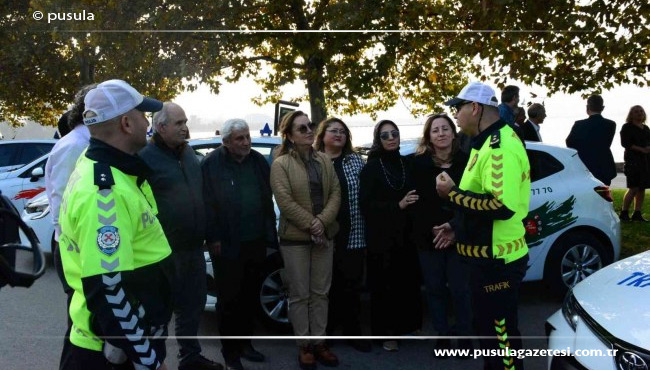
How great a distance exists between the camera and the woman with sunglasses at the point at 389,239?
4.67m

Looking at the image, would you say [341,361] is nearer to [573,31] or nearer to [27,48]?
[573,31]

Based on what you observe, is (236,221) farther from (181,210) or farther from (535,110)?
(535,110)

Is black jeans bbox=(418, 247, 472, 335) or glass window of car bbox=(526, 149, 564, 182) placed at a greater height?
glass window of car bbox=(526, 149, 564, 182)

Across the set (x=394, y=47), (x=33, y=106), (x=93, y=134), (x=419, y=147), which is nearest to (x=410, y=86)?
(x=394, y=47)

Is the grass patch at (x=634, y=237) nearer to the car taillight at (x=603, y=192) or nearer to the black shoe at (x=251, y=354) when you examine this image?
the car taillight at (x=603, y=192)

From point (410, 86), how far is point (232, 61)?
8.30 feet

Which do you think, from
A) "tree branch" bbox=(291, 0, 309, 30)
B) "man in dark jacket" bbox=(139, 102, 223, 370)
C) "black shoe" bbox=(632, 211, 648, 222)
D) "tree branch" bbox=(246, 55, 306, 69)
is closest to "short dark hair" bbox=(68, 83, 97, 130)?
"man in dark jacket" bbox=(139, 102, 223, 370)

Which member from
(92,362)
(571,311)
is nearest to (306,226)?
(571,311)

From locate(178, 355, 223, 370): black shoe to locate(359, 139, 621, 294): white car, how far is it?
214cm

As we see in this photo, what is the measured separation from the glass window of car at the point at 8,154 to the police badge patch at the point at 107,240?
404 inches

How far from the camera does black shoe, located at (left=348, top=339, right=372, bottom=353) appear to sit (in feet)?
15.6

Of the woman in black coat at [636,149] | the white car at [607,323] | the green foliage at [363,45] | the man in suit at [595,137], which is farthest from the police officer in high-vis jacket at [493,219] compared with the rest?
the woman in black coat at [636,149]

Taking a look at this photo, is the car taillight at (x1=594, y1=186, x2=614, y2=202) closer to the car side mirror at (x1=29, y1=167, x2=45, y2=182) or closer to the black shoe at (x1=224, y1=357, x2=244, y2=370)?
the black shoe at (x1=224, y1=357, x2=244, y2=370)

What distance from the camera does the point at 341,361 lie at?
454 cm
